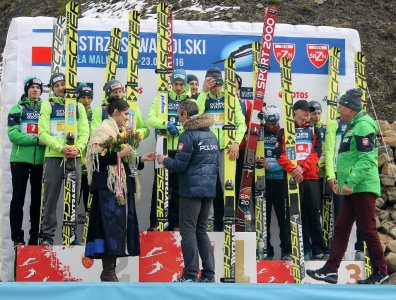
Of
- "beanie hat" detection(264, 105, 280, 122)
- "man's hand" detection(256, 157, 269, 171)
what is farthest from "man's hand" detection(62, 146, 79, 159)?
"beanie hat" detection(264, 105, 280, 122)

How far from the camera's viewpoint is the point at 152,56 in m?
11.4

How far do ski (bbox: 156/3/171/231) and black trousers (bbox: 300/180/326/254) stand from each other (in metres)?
1.59

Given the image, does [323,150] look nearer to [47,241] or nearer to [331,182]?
[331,182]

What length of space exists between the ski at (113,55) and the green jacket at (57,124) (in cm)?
95

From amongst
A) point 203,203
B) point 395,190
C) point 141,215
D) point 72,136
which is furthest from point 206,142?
point 395,190

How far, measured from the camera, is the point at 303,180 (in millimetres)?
10609

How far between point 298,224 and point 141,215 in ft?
6.20

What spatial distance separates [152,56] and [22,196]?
245cm

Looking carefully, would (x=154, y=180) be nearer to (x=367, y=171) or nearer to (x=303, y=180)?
(x=303, y=180)

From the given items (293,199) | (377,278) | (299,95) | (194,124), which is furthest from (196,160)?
(299,95)

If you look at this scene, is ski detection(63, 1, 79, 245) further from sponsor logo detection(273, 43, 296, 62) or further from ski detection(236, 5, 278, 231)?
sponsor logo detection(273, 43, 296, 62)

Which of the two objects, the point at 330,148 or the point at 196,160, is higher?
the point at 330,148

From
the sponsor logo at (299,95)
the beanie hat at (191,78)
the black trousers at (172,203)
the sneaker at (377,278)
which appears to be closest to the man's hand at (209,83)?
the beanie hat at (191,78)

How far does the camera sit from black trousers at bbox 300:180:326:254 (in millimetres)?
10625
